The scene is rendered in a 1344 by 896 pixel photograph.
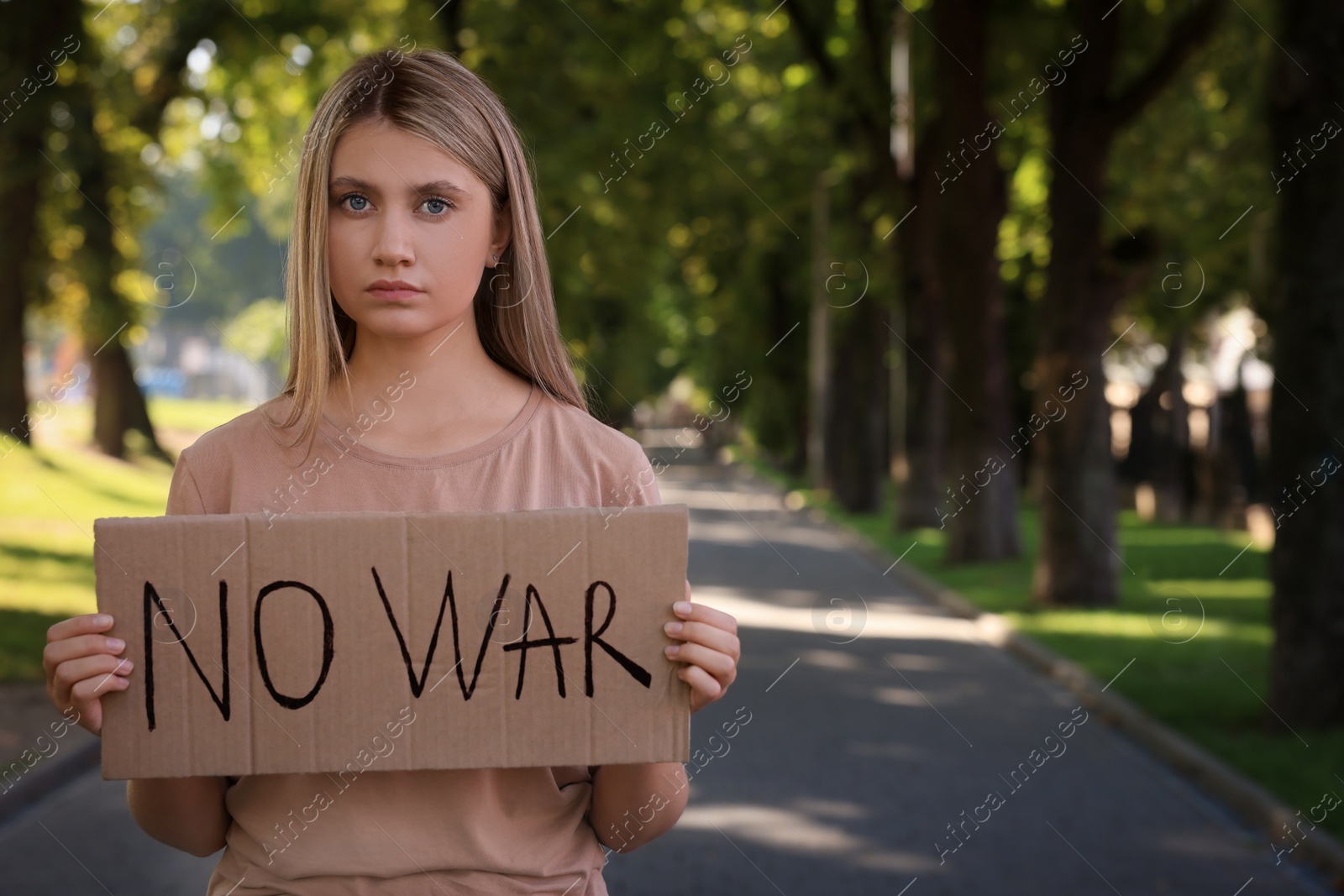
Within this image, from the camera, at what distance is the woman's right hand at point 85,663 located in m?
2.26

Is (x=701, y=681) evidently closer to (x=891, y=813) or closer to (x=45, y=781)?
(x=891, y=813)

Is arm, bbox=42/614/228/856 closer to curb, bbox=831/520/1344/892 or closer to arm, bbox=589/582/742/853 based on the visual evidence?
arm, bbox=589/582/742/853

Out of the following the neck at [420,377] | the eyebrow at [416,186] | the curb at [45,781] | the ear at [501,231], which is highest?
the eyebrow at [416,186]

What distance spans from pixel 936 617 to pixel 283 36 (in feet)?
42.0

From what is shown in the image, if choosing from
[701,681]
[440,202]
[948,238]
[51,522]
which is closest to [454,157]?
[440,202]

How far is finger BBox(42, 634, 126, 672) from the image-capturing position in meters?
2.26

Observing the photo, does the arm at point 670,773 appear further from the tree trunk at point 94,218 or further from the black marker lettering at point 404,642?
the tree trunk at point 94,218

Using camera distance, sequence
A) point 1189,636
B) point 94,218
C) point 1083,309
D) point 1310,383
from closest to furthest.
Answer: point 1310,383, point 1189,636, point 1083,309, point 94,218

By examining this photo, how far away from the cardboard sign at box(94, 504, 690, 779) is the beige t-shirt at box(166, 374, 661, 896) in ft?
0.29

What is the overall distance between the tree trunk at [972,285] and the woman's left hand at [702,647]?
17.6 m

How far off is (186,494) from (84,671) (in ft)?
1.05

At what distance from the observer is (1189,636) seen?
1419 centimetres

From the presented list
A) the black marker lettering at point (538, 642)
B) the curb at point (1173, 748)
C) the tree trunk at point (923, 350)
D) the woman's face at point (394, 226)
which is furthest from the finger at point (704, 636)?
the tree trunk at point (923, 350)

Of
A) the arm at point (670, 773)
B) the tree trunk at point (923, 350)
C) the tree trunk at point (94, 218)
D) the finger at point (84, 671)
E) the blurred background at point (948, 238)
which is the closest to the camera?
the finger at point (84, 671)
